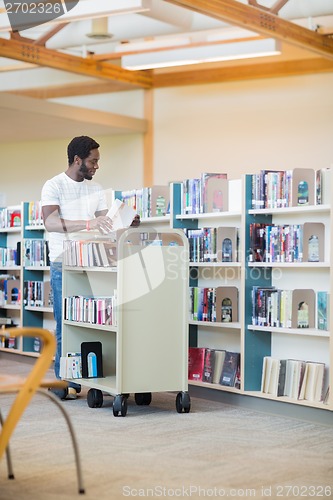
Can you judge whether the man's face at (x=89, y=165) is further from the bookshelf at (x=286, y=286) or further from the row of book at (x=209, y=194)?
the bookshelf at (x=286, y=286)

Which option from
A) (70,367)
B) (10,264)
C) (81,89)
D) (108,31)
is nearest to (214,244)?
(70,367)

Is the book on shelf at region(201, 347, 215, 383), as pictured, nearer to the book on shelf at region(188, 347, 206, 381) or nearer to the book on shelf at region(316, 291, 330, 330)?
the book on shelf at region(188, 347, 206, 381)

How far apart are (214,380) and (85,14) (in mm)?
3580

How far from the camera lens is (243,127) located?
1148cm

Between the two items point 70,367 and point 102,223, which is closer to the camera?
point 102,223

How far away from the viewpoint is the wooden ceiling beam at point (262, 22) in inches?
297

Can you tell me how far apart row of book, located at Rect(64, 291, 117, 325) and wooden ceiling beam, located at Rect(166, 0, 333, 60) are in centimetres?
262

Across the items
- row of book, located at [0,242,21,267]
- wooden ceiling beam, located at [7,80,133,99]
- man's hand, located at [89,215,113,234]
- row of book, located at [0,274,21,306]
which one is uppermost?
wooden ceiling beam, located at [7,80,133,99]

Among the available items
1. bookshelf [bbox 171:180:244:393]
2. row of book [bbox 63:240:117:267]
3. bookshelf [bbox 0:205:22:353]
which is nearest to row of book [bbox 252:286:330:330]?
bookshelf [bbox 171:180:244:393]

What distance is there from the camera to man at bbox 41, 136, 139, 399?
6168mm

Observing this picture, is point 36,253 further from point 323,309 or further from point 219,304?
point 323,309

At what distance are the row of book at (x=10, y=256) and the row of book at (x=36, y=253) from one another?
302 mm

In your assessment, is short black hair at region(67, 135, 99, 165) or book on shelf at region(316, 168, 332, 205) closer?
book on shelf at region(316, 168, 332, 205)

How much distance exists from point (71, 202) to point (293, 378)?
2.02 metres
